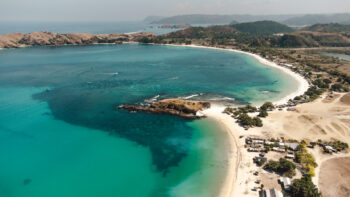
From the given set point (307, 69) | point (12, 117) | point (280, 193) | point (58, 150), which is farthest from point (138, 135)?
point (307, 69)

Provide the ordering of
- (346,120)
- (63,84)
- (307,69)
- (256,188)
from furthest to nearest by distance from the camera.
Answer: (307,69) → (63,84) → (346,120) → (256,188)

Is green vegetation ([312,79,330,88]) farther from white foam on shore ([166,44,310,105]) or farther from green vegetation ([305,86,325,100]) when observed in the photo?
green vegetation ([305,86,325,100])

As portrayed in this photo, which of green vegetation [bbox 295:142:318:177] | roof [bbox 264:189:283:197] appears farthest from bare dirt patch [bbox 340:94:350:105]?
roof [bbox 264:189:283:197]

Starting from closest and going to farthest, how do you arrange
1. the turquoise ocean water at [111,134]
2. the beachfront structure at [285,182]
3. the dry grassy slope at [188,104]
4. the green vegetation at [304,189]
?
the green vegetation at [304,189]
the beachfront structure at [285,182]
the turquoise ocean water at [111,134]
the dry grassy slope at [188,104]

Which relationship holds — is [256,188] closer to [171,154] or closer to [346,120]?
[171,154]

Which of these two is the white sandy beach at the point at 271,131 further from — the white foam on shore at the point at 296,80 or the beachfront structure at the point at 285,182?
the beachfront structure at the point at 285,182

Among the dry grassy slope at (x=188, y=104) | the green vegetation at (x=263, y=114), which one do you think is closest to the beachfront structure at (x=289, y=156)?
the green vegetation at (x=263, y=114)

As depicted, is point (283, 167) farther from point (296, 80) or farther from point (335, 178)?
point (296, 80)
